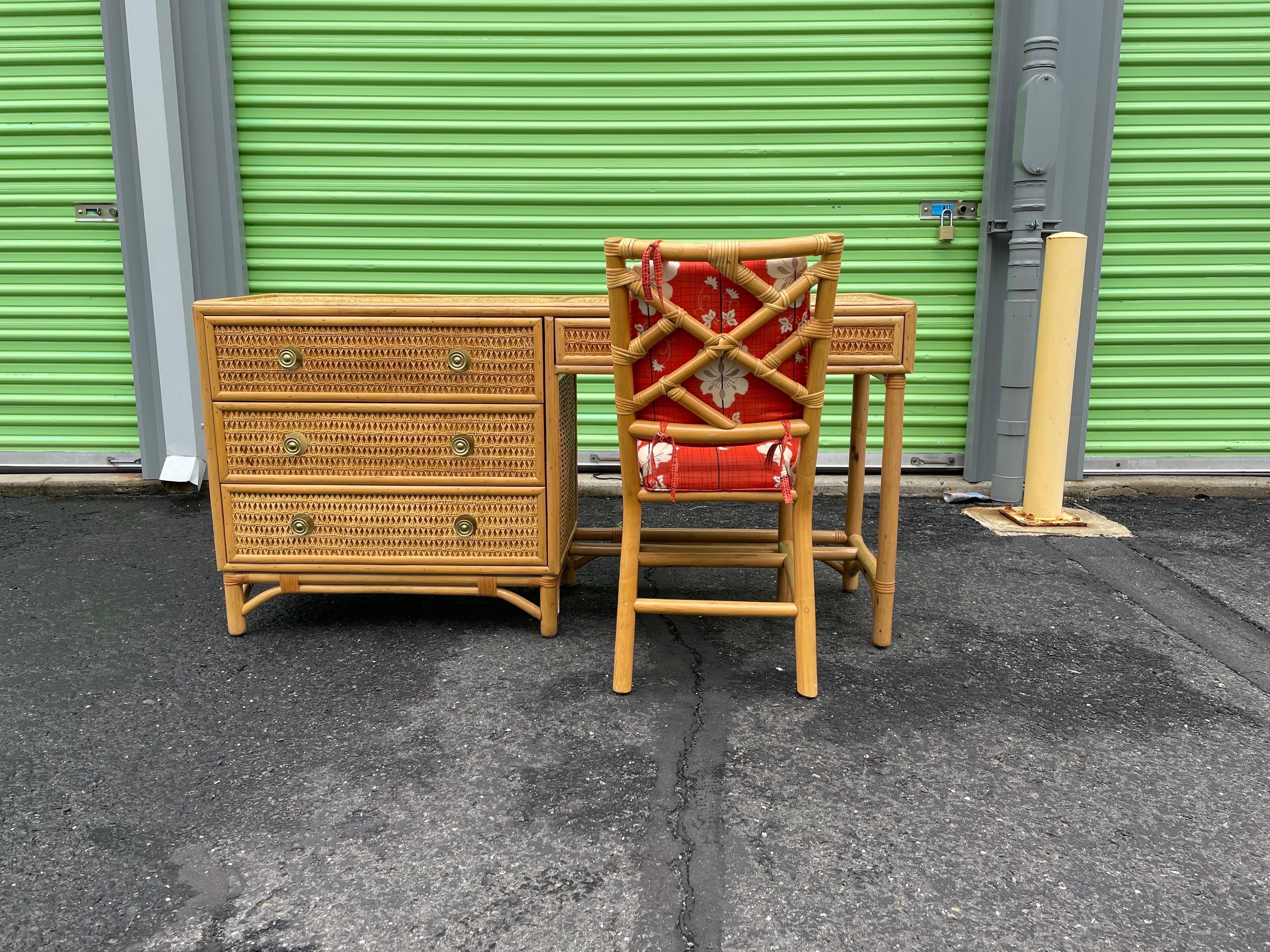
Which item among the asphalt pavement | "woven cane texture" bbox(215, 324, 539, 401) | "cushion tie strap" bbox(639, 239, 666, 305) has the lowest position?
the asphalt pavement

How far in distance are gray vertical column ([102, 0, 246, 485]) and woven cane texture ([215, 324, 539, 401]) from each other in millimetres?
2218

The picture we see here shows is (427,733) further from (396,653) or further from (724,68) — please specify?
(724,68)

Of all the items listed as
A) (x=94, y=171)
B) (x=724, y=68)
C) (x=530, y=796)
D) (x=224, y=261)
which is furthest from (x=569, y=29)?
(x=530, y=796)

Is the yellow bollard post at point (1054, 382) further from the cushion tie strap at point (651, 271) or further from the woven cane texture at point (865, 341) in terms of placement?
the cushion tie strap at point (651, 271)

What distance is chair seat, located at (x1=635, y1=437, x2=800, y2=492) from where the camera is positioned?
8.07 ft

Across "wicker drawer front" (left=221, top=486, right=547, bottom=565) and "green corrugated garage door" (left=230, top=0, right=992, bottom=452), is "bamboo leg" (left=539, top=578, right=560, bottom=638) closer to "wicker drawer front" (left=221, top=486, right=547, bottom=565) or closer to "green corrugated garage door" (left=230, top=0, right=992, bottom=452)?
"wicker drawer front" (left=221, top=486, right=547, bottom=565)

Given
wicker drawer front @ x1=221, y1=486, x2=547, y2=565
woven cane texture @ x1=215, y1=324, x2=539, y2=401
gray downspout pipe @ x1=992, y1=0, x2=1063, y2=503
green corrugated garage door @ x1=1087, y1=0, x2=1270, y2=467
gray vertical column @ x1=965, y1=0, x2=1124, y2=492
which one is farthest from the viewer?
green corrugated garage door @ x1=1087, y1=0, x2=1270, y2=467

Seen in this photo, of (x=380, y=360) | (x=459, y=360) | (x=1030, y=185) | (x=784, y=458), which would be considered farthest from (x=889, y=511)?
(x=1030, y=185)

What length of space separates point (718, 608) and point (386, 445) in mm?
1167

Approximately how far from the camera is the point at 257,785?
2.12 m

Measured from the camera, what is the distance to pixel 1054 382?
162 inches

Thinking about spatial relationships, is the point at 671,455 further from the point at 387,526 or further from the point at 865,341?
the point at 387,526

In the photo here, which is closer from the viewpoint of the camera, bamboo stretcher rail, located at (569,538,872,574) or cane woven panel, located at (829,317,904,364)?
cane woven panel, located at (829,317,904,364)

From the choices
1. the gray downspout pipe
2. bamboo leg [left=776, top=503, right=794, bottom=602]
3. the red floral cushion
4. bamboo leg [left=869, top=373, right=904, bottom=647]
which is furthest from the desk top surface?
the gray downspout pipe
